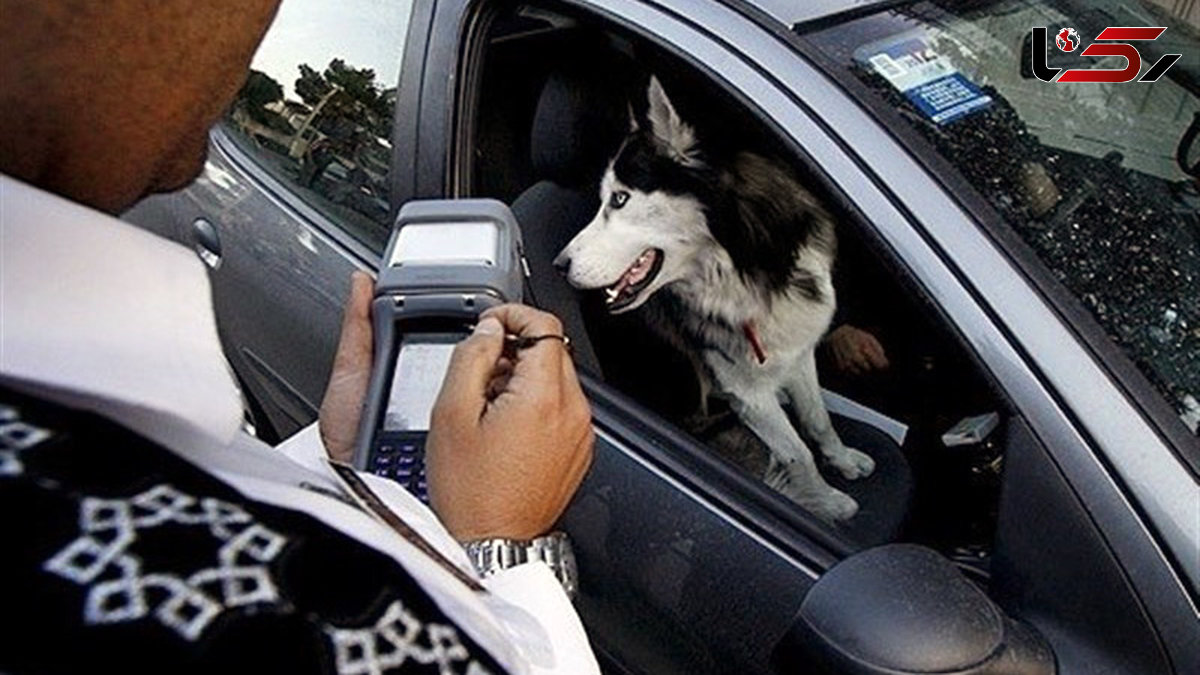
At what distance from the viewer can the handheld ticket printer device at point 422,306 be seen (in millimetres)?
1314

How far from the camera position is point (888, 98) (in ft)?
5.30

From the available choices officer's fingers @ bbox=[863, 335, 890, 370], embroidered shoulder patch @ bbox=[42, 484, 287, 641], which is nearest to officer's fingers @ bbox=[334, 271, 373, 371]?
embroidered shoulder patch @ bbox=[42, 484, 287, 641]

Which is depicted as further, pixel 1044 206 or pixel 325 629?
pixel 1044 206

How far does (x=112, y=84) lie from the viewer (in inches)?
30.4

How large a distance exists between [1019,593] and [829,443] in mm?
1104

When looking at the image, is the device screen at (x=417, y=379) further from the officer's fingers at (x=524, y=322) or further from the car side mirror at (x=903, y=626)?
the car side mirror at (x=903, y=626)

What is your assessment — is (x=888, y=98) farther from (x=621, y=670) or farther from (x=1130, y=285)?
(x=621, y=670)

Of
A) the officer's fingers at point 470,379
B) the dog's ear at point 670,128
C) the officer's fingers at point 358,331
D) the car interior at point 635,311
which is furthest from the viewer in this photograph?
the dog's ear at point 670,128

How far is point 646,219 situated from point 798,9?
957mm

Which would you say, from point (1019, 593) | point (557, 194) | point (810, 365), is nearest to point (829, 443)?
point (810, 365)

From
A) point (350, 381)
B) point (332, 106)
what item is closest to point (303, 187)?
point (332, 106)

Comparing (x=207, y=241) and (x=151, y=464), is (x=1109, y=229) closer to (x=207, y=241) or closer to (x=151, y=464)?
(x=151, y=464)

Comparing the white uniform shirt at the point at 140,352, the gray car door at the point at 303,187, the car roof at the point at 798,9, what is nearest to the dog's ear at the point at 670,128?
the gray car door at the point at 303,187

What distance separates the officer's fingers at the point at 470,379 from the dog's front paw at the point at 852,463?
1.38 m
